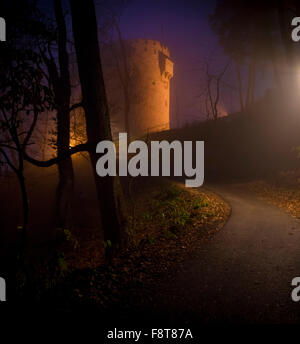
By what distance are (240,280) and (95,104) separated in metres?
5.72

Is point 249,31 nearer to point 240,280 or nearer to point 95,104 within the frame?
point 95,104

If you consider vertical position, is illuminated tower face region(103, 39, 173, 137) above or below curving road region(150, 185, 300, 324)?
above

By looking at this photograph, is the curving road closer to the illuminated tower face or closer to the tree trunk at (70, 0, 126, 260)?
the tree trunk at (70, 0, 126, 260)

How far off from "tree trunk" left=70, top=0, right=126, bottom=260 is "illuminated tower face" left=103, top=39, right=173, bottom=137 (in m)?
30.1

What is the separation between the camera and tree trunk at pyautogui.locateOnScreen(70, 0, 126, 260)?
6738mm

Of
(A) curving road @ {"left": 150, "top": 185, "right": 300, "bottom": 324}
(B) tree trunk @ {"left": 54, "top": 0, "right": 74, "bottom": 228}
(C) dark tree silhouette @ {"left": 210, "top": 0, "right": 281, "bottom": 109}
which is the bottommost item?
(A) curving road @ {"left": 150, "top": 185, "right": 300, "bottom": 324}

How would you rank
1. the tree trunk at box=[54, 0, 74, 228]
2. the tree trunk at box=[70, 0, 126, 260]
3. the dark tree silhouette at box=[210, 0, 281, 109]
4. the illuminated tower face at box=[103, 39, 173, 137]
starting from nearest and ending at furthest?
the tree trunk at box=[70, 0, 126, 260]
the tree trunk at box=[54, 0, 74, 228]
the dark tree silhouette at box=[210, 0, 281, 109]
the illuminated tower face at box=[103, 39, 173, 137]

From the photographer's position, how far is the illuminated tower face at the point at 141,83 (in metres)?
37.3

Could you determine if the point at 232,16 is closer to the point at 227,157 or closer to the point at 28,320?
the point at 227,157

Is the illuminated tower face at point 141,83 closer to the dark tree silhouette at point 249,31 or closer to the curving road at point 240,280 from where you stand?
the dark tree silhouette at point 249,31

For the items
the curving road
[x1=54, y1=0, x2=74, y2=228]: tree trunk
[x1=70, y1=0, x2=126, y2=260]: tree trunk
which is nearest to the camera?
the curving road

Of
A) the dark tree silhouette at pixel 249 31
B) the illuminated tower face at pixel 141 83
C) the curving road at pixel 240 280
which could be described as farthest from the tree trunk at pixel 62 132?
the illuminated tower face at pixel 141 83

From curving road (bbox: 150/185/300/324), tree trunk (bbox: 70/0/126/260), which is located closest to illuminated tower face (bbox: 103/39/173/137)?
tree trunk (bbox: 70/0/126/260)
